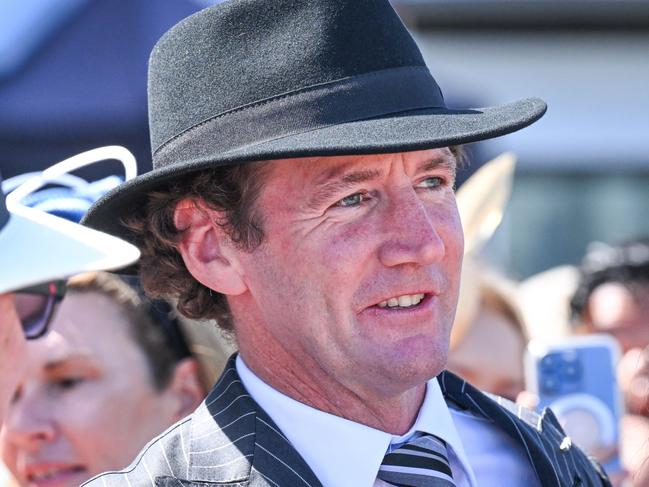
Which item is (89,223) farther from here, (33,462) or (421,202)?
(33,462)

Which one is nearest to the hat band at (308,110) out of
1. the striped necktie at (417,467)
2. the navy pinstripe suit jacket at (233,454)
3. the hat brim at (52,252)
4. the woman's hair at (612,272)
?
the hat brim at (52,252)

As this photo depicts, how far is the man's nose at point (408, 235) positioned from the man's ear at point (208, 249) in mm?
352

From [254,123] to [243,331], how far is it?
1.58 feet

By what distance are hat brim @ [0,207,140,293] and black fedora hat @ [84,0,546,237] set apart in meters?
0.12

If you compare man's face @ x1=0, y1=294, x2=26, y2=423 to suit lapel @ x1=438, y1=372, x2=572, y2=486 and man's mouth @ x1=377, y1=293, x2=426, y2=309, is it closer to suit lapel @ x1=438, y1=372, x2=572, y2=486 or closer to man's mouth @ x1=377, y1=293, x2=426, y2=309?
man's mouth @ x1=377, y1=293, x2=426, y2=309

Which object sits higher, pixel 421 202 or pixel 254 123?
pixel 254 123

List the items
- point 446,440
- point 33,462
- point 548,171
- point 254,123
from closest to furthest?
point 254,123, point 446,440, point 33,462, point 548,171

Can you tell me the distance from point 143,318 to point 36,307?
0.92m

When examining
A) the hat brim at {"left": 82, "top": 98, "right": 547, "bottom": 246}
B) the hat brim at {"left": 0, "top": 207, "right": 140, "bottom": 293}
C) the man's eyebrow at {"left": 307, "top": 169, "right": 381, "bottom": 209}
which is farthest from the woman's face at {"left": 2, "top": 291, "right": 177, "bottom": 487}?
the man's eyebrow at {"left": 307, "top": 169, "right": 381, "bottom": 209}

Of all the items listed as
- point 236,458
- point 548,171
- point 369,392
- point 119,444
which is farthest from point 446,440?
point 548,171

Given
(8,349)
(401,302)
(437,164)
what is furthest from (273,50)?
(8,349)

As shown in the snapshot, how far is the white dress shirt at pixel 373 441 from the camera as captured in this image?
7.86 feet

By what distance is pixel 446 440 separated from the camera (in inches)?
99.1

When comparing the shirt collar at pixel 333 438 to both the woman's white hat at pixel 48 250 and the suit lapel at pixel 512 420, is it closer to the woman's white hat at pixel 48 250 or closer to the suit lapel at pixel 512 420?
the suit lapel at pixel 512 420
